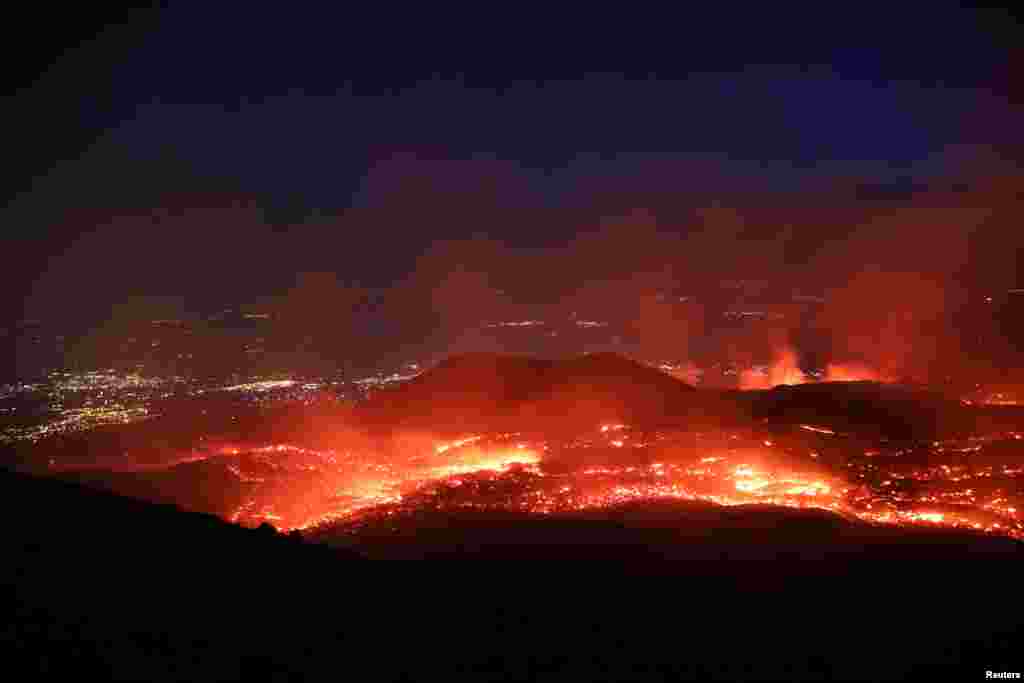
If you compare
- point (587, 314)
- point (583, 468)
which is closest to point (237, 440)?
→ point (583, 468)

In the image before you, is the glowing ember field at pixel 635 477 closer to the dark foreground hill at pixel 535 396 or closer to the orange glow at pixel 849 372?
the dark foreground hill at pixel 535 396

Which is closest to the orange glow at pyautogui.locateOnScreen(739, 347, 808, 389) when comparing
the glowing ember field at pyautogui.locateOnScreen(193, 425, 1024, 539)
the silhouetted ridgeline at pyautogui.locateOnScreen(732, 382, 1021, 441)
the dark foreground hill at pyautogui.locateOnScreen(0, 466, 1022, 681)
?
the silhouetted ridgeline at pyautogui.locateOnScreen(732, 382, 1021, 441)

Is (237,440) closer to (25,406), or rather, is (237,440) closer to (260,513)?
(260,513)

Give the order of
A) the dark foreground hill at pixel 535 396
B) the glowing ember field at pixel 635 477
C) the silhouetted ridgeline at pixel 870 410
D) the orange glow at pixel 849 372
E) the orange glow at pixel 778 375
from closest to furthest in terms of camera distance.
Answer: the glowing ember field at pixel 635 477
the silhouetted ridgeline at pixel 870 410
the dark foreground hill at pixel 535 396
the orange glow at pixel 849 372
the orange glow at pixel 778 375

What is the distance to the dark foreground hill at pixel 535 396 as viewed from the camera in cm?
2952

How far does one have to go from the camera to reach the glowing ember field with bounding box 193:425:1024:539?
18750 millimetres

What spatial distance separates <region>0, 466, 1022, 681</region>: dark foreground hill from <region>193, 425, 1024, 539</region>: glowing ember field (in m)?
4.52

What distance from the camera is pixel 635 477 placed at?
21.6 metres

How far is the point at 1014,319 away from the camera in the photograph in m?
64.2

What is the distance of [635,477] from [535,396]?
37.7ft

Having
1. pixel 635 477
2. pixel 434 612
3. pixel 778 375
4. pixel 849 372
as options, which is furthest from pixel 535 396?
pixel 849 372

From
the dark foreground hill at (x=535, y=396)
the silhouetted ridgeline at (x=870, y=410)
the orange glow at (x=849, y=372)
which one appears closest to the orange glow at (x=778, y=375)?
the orange glow at (x=849, y=372)

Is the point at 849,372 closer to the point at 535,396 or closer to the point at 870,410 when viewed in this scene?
the point at 870,410

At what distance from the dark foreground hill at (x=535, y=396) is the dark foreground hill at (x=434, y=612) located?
15003 mm
